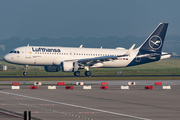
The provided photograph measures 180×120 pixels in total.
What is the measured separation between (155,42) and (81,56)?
48.7 feet

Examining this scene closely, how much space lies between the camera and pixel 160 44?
65.6m

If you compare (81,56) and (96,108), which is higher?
(81,56)

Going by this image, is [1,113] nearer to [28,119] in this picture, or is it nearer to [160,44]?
[28,119]

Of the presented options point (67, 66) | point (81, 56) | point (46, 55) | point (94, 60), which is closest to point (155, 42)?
point (94, 60)

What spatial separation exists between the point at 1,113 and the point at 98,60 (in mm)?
41584

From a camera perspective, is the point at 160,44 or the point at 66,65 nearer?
the point at 66,65

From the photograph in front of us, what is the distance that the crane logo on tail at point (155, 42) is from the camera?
65188 mm

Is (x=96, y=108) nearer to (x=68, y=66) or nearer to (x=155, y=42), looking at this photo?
(x=68, y=66)

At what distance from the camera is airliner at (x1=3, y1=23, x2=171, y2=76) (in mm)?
59094

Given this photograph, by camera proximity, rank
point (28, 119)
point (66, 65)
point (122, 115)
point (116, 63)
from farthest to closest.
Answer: point (116, 63) → point (66, 65) → point (122, 115) → point (28, 119)

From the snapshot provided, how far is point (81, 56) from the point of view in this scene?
203 ft

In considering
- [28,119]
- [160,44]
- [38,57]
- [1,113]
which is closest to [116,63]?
[160,44]

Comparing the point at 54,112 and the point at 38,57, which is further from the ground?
the point at 38,57

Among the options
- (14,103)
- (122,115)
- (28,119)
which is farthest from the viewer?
(14,103)
